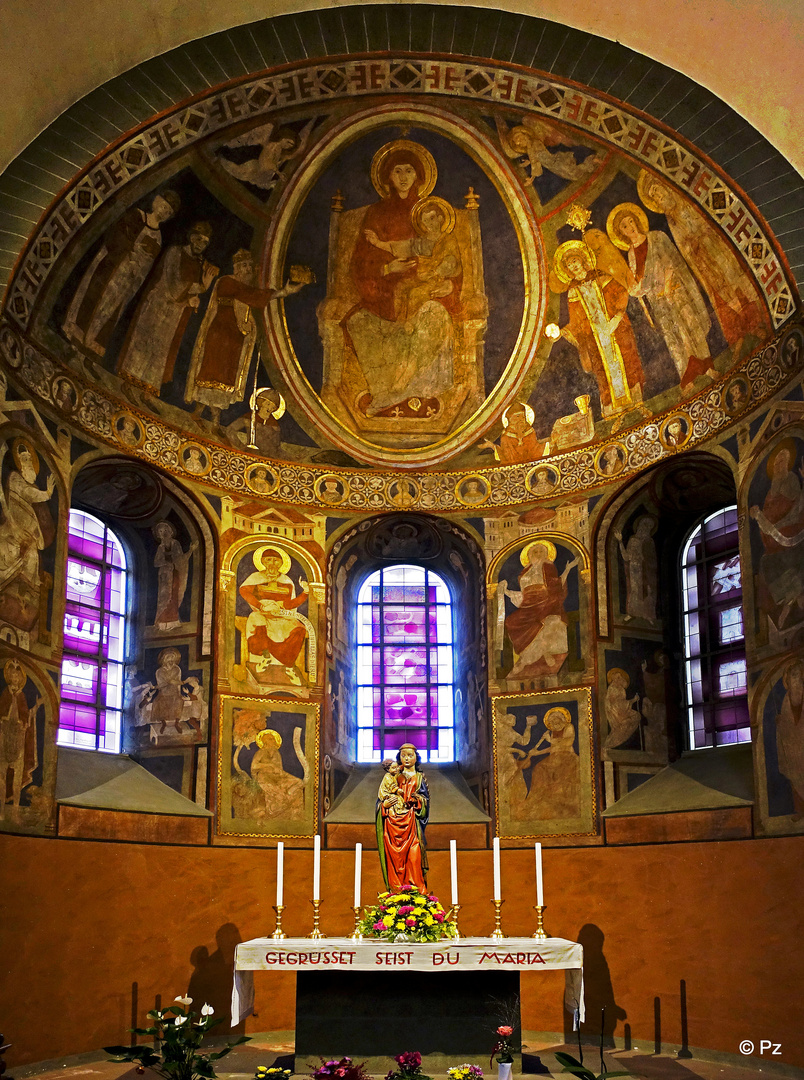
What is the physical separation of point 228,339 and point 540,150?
5.24 metres

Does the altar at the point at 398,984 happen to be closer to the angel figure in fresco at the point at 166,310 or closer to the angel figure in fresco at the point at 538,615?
the angel figure in fresco at the point at 538,615

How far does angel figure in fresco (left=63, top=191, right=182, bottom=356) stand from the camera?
14.9m

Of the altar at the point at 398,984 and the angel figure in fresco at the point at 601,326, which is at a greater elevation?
the angel figure in fresco at the point at 601,326

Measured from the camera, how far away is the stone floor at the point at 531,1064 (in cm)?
1188

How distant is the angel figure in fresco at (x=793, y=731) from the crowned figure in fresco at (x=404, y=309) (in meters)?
6.73

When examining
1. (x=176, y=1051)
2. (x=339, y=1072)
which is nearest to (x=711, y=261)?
(x=339, y=1072)

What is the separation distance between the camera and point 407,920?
11.9 meters

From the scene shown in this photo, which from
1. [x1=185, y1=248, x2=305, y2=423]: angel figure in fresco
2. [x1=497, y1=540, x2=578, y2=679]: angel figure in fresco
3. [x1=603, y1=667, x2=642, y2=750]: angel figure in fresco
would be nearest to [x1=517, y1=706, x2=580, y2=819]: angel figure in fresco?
[x1=603, y1=667, x2=642, y2=750]: angel figure in fresco

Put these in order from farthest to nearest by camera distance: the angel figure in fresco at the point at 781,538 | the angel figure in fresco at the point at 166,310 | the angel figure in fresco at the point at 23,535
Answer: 1. the angel figure in fresco at the point at 166,310
2. the angel figure in fresco at the point at 781,538
3. the angel figure in fresco at the point at 23,535

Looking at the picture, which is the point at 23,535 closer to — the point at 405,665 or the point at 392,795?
the point at 392,795

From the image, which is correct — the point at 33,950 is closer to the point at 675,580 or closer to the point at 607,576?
the point at 607,576

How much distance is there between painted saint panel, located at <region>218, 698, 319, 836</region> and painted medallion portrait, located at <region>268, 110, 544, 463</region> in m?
4.27

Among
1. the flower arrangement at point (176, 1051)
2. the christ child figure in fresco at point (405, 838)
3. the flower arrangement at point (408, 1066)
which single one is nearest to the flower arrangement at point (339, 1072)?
the flower arrangement at point (176, 1051)

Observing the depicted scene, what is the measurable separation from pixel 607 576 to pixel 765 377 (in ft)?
11.8
